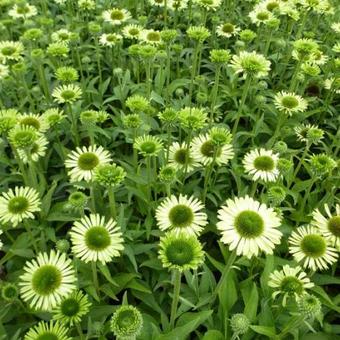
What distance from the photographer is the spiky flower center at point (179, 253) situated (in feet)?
5.83

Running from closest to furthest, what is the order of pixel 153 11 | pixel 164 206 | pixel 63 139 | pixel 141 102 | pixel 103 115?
pixel 164 206 → pixel 141 102 → pixel 103 115 → pixel 63 139 → pixel 153 11

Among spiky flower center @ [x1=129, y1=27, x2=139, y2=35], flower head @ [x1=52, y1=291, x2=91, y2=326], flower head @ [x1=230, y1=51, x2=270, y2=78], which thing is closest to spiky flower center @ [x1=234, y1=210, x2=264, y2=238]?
flower head @ [x1=52, y1=291, x2=91, y2=326]

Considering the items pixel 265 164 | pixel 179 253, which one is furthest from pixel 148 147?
pixel 179 253

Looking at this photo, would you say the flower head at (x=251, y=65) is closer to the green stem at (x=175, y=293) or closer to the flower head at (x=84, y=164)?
the flower head at (x=84, y=164)

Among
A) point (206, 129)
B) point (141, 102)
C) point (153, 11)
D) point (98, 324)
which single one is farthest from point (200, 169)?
point (153, 11)

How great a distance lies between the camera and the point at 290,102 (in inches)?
133

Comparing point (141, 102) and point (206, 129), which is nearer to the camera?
point (141, 102)

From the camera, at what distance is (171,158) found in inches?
121

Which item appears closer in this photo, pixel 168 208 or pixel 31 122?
pixel 168 208

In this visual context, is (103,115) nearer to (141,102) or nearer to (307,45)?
(141,102)

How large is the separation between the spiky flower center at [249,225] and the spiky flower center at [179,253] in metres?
0.34

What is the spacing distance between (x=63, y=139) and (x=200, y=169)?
1.37 m

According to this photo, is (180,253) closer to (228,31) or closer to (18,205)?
(18,205)

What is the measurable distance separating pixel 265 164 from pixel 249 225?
0.85m
